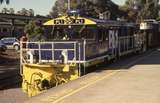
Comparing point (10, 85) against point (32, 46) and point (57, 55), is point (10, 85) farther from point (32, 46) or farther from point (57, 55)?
point (57, 55)

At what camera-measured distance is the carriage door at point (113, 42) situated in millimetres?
23253

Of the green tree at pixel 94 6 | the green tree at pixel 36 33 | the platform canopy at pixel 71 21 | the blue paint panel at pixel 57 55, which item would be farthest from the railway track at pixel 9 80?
the green tree at pixel 94 6

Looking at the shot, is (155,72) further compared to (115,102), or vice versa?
(155,72)

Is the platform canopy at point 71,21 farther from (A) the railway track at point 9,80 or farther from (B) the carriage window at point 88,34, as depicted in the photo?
(A) the railway track at point 9,80

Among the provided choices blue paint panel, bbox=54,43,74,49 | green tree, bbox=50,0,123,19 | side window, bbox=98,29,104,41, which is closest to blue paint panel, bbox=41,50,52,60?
blue paint panel, bbox=54,43,74,49

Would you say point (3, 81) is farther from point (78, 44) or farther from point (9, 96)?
point (78, 44)

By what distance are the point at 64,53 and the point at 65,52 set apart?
3.4 inches

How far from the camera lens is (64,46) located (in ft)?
64.5

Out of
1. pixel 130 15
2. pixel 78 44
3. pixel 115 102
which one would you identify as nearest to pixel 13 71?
pixel 78 44

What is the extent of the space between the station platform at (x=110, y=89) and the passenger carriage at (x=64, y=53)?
100 cm

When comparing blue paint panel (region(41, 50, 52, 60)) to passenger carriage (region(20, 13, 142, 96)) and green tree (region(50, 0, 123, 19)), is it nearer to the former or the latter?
passenger carriage (region(20, 13, 142, 96))

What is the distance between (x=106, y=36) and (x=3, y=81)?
29.4 feet

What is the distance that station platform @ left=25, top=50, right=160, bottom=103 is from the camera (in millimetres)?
13094

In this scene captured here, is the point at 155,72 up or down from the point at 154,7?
down
